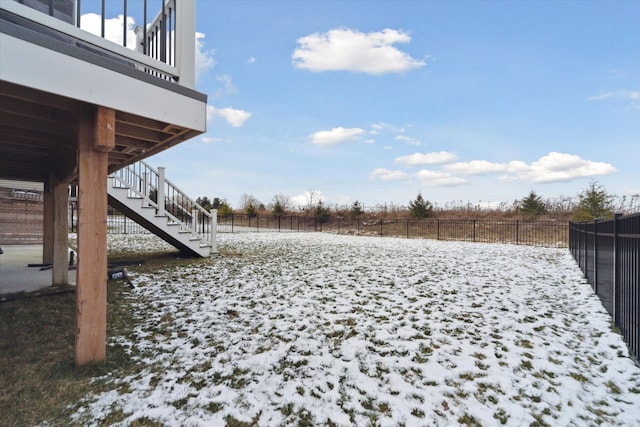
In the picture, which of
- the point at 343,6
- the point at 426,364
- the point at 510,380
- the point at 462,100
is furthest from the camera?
the point at 462,100

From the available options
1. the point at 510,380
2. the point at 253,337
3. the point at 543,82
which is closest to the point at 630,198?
the point at 543,82

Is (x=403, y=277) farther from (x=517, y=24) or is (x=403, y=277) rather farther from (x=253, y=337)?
(x=517, y=24)

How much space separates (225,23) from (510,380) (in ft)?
27.2

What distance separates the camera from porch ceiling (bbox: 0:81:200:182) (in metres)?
2.42

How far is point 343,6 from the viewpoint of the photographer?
779 centimetres

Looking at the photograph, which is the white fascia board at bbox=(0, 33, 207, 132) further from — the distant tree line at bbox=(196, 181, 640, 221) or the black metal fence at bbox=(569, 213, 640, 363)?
the distant tree line at bbox=(196, 181, 640, 221)

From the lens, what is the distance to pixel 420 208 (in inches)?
774

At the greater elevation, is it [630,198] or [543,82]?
[543,82]

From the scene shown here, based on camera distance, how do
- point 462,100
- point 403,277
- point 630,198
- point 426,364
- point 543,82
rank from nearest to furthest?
point 426,364
point 403,277
point 543,82
point 462,100
point 630,198

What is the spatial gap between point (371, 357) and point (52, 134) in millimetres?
4275

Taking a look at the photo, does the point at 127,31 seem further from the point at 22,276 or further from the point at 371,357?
the point at 22,276

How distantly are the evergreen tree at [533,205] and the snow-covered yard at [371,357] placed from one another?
45.9 feet

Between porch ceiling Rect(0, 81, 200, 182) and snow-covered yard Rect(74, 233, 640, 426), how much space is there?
7.28 feet

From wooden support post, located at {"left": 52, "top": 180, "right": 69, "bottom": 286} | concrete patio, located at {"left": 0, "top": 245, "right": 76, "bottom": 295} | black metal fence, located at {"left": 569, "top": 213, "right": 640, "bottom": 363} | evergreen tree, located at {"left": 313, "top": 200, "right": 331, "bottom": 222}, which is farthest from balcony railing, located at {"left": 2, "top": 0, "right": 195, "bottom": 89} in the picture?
evergreen tree, located at {"left": 313, "top": 200, "right": 331, "bottom": 222}
